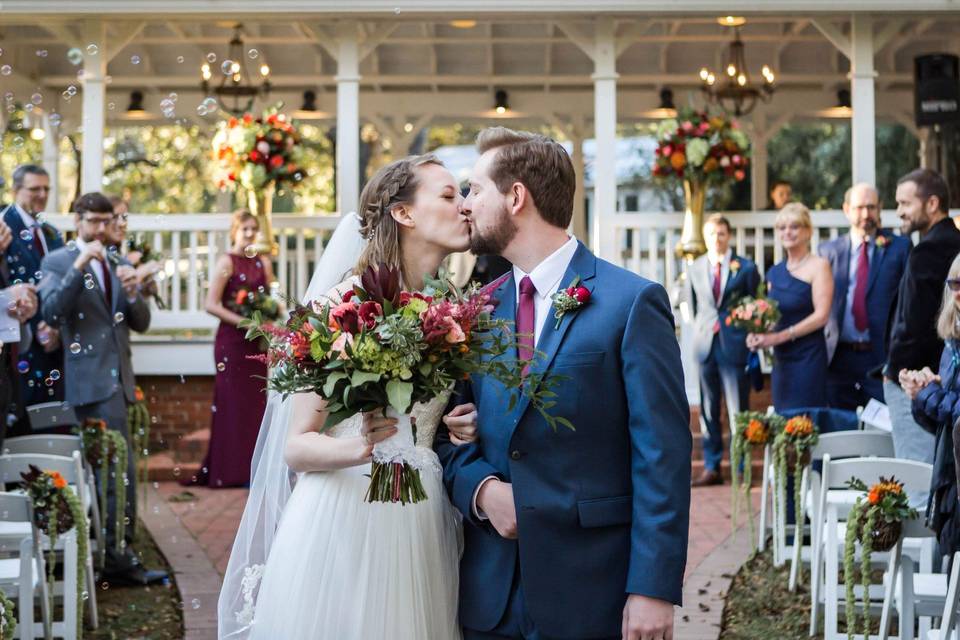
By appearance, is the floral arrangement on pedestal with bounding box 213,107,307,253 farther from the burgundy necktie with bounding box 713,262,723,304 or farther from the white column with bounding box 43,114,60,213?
the white column with bounding box 43,114,60,213

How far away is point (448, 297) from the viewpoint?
3291 millimetres

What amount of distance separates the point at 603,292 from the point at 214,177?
9614 millimetres

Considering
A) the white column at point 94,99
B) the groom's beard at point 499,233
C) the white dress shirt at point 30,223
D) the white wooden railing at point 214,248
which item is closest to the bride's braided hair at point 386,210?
the groom's beard at point 499,233

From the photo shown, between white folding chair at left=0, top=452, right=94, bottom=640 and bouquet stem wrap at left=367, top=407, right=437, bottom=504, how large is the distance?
3.11 m

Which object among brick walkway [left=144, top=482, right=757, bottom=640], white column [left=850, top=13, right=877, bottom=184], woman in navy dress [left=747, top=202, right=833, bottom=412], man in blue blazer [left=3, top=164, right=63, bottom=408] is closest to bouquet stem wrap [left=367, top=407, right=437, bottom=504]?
brick walkway [left=144, top=482, right=757, bottom=640]

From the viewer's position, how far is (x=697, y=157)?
1189cm

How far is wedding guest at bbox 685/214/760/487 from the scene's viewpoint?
1037 centimetres

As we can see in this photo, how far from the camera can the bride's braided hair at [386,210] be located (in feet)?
12.7

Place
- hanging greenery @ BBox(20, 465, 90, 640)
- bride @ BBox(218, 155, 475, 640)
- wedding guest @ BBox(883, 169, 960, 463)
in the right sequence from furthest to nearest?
wedding guest @ BBox(883, 169, 960, 463) < hanging greenery @ BBox(20, 465, 90, 640) < bride @ BBox(218, 155, 475, 640)

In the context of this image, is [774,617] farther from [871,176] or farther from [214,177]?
[214,177]

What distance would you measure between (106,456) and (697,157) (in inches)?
255

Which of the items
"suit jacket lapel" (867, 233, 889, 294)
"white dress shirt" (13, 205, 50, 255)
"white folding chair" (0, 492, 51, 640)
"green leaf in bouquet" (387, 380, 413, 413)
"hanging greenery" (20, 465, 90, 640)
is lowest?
"white folding chair" (0, 492, 51, 640)

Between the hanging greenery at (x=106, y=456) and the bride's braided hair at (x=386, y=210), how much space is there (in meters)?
3.87

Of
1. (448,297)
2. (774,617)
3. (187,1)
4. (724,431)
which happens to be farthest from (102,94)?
(448,297)
